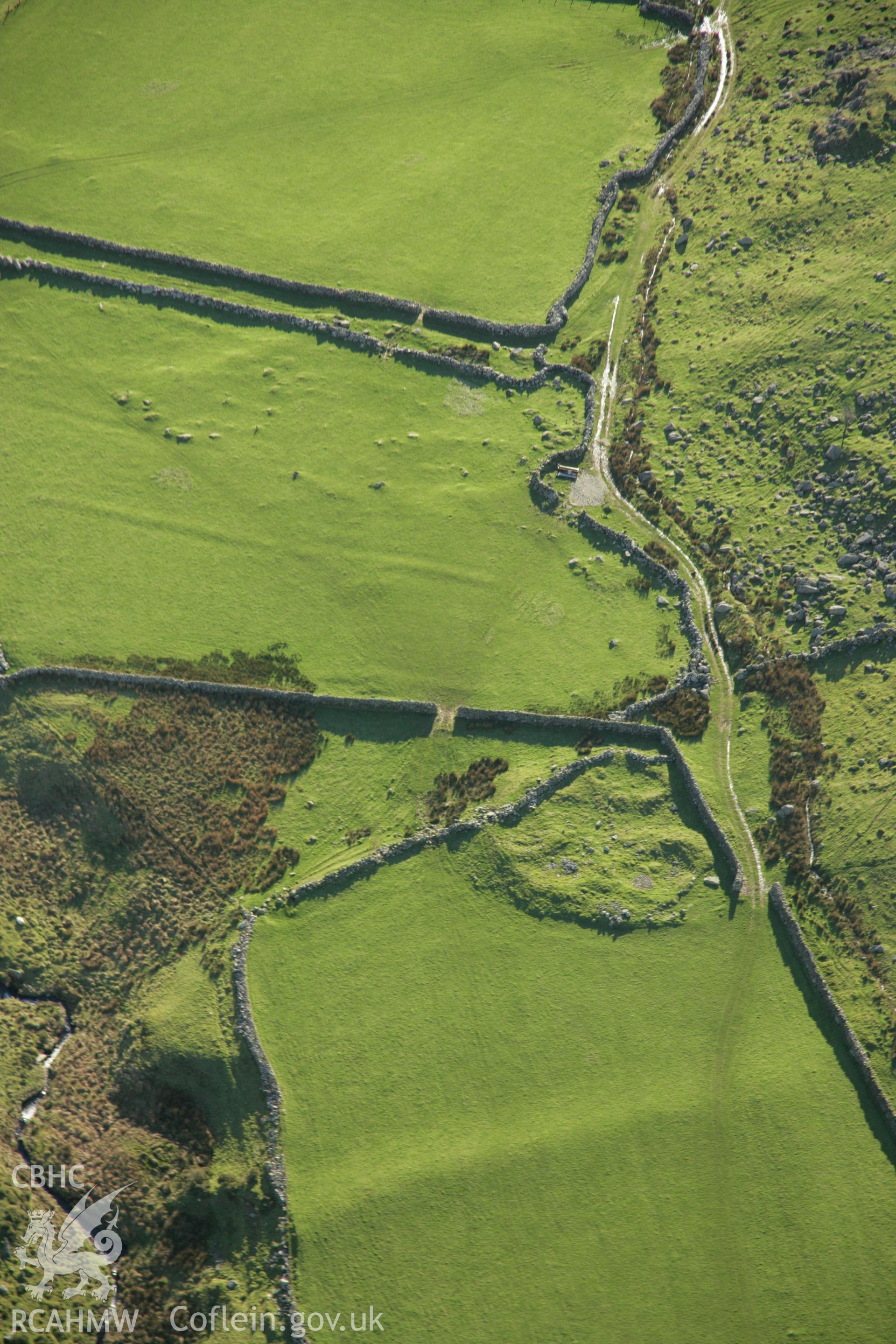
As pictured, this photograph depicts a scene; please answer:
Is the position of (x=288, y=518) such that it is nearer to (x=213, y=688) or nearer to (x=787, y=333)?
(x=213, y=688)

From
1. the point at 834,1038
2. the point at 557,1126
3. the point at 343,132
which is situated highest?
the point at 343,132

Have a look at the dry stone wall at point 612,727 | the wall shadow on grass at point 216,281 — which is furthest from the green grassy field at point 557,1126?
the wall shadow on grass at point 216,281

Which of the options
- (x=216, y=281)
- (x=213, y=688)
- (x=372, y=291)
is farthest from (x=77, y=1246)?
(x=216, y=281)

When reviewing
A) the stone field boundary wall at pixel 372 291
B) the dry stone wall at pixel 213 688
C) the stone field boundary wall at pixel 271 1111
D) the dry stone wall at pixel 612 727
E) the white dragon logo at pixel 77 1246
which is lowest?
the white dragon logo at pixel 77 1246

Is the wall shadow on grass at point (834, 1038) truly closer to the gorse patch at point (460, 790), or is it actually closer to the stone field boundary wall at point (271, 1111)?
the gorse patch at point (460, 790)

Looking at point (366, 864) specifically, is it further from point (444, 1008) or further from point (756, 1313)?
point (756, 1313)

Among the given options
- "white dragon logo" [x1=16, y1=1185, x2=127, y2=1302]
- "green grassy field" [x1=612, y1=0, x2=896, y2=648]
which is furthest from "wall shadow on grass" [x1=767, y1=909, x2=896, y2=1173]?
"white dragon logo" [x1=16, y1=1185, x2=127, y2=1302]

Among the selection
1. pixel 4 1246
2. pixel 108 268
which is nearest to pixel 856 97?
pixel 108 268
